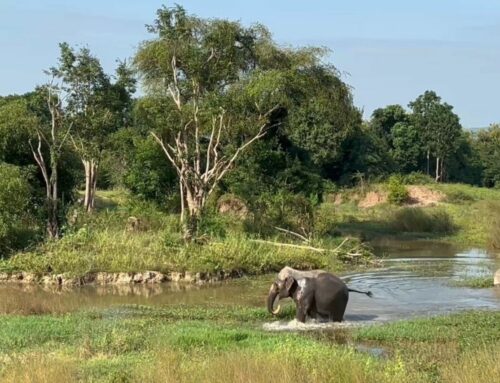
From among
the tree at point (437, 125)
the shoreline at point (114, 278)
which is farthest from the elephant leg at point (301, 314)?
the tree at point (437, 125)

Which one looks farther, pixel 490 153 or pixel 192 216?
pixel 490 153

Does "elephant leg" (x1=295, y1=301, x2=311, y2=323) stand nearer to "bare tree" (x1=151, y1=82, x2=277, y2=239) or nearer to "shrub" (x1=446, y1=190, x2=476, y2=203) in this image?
"bare tree" (x1=151, y1=82, x2=277, y2=239)

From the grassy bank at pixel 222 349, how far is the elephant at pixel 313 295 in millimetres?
761

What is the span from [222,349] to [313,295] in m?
5.69

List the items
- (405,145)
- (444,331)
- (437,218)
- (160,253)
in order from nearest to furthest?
(444,331), (160,253), (437,218), (405,145)

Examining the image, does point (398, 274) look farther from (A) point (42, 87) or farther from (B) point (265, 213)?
(A) point (42, 87)

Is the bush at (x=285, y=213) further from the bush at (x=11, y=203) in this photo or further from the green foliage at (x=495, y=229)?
the bush at (x=11, y=203)

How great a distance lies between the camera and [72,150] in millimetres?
30422

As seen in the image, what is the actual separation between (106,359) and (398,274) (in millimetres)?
15858

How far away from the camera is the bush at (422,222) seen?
42.4 metres

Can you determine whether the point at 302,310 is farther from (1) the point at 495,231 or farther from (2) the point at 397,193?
(2) the point at 397,193

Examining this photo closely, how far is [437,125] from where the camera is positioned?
6203 cm

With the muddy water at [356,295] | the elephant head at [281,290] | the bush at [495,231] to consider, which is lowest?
the muddy water at [356,295]

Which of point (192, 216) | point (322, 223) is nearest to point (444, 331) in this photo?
point (192, 216)
